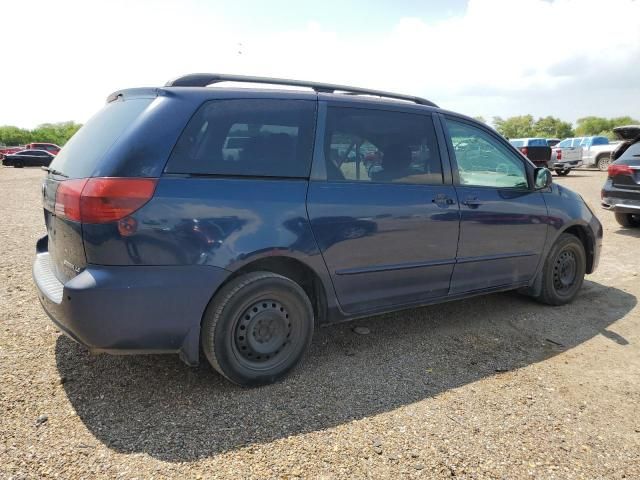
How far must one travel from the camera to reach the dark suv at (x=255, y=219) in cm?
258

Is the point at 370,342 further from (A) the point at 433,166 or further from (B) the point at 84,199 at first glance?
(B) the point at 84,199

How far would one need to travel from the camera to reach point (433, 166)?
374cm

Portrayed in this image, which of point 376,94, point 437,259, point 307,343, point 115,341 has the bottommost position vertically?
point 307,343

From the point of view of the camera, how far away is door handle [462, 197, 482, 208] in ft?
12.6

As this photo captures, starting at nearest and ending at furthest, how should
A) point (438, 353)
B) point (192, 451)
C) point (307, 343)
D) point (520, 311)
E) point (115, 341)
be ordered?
point (192, 451)
point (115, 341)
point (307, 343)
point (438, 353)
point (520, 311)

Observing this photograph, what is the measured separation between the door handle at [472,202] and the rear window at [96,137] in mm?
2440

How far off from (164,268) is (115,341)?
476 millimetres

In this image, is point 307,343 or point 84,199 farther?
point 307,343

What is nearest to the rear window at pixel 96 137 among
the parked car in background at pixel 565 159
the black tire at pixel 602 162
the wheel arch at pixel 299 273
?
the wheel arch at pixel 299 273

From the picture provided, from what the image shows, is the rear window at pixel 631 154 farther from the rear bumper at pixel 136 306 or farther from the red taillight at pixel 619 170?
the rear bumper at pixel 136 306

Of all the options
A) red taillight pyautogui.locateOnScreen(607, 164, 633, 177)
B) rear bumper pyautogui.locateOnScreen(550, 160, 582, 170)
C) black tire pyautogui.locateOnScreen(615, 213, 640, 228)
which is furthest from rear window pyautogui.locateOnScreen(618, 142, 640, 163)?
rear bumper pyautogui.locateOnScreen(550, 160, 582, 170)

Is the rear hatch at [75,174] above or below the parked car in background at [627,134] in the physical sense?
below

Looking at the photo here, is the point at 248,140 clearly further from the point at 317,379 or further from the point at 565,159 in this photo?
the point at 565,159

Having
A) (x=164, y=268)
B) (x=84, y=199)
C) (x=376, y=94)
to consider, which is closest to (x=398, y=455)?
(x=164, y=268)
